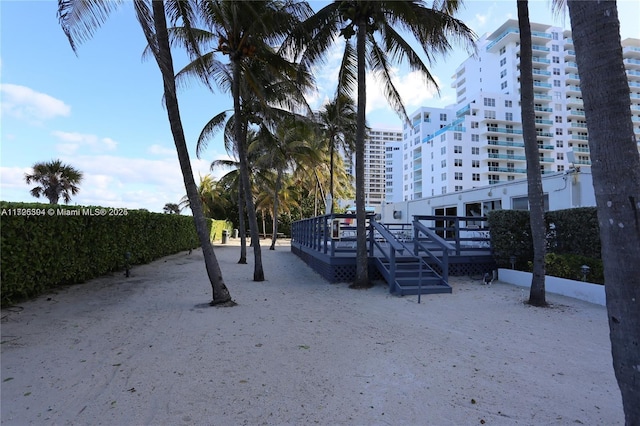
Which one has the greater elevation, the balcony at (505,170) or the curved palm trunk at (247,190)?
the balcony at (505,170)

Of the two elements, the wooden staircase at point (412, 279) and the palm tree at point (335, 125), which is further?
the palm tree at point (335, 125)

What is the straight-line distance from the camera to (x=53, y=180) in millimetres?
23906

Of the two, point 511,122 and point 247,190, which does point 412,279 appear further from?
point 511,122

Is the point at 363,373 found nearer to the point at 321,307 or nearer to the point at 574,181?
the point at 321,307

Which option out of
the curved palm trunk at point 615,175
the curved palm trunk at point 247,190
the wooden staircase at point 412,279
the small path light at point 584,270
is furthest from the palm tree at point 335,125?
the curved palm trunk at point 615,175

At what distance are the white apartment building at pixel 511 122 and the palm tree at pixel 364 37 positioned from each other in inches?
2448

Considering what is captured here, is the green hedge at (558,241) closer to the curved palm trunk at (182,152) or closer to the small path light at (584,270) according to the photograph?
the small path light at (584,270)

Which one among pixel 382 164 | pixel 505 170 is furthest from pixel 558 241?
pixel 382 164

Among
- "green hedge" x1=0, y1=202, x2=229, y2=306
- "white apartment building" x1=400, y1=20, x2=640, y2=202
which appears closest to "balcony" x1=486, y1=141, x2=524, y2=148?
"white apartment building" x1=400, y1=20, x2=640, y2=202

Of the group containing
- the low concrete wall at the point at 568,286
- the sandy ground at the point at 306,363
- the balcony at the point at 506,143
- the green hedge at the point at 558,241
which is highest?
the balcony at the point at 506,143

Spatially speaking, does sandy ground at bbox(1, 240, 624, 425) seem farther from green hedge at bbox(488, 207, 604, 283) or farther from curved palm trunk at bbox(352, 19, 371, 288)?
curved palm trunk at bbox(352, 19, 371, 288)

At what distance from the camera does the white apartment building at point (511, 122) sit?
67812 millimetres

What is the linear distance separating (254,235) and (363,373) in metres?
7.10

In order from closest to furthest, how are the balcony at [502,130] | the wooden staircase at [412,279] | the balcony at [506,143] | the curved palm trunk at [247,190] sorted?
the wooden staircase at [412,279], the curved palm trunk at [247,190], the balcony at [506,143], the balcony at [502,130]
